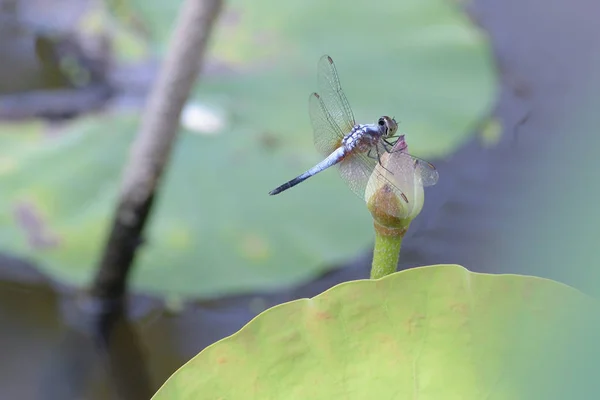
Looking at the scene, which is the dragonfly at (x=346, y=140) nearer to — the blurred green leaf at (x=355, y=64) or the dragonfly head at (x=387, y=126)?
the dragonfly head at (x=387, y=126)

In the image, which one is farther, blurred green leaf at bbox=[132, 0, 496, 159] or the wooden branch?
blurred green leaf at bbox=[132, 0, 496, 159]

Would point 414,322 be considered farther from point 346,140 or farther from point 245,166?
point 245,166

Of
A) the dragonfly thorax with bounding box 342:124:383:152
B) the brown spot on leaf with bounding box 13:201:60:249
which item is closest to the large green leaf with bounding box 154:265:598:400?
the dragonfly thorax with bounding box 342:124:383:152

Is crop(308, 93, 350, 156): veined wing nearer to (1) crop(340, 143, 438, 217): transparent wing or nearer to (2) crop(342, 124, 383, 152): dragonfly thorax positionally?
(2) crop(342, 124, 383, 152): dragonfly thorax

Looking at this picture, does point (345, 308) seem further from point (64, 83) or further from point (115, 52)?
point (64, 83)

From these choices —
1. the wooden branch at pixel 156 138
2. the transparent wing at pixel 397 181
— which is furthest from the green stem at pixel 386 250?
the wooden branch at pixel 156 138

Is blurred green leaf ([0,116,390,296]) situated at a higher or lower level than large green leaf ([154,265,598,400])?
lower
